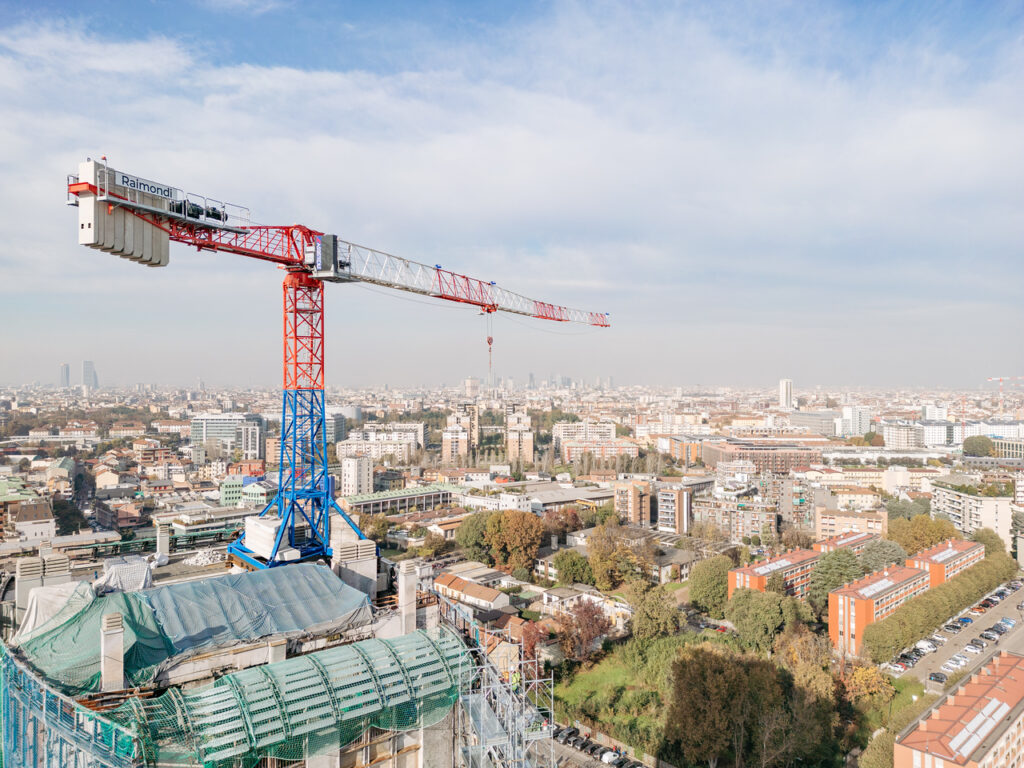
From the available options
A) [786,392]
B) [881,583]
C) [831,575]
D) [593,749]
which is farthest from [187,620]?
[786,392]

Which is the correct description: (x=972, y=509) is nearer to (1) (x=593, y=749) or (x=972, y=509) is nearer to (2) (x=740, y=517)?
(2) (x=740, y=517)

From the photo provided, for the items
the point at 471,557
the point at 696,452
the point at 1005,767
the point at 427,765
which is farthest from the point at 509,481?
the point at 427,765

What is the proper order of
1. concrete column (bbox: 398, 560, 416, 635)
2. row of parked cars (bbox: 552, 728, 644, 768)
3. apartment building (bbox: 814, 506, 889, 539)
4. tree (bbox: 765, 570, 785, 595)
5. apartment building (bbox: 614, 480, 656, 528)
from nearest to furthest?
concrete column (bbox: 398, 560, 416, 635)
row of parked cars (bbox: 552, 728, 644, 768)
tree (bbox: 765, 570, 785, 595)
apartment building (bbox: 814, 506, 889, 539)
apartment building (bbox: 614, 480, 656, 528)

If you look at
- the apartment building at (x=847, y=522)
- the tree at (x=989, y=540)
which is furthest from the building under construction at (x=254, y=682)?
the apartment building at (x=847, y=522)

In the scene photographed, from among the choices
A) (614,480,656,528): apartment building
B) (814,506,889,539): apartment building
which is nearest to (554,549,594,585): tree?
(614,480,656,528): apartment building

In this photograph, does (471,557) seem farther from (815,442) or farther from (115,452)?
(815,442)

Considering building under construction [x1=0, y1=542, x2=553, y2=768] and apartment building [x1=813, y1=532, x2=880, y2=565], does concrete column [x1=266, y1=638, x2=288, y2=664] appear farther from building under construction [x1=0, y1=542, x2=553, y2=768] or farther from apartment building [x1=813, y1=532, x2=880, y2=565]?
apartment building [x1=813, y1=532, x2=880, y2=565]
